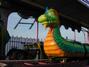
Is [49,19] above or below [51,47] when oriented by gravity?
above

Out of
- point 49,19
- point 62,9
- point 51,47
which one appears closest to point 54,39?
point 51,47

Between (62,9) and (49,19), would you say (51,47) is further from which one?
(62,9)

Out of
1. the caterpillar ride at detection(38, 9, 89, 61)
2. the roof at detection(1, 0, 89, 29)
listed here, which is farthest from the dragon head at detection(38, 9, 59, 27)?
the roof at detection(1, 0, 89, 29)

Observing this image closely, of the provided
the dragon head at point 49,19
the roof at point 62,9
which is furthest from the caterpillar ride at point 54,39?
the roof at point 62,9

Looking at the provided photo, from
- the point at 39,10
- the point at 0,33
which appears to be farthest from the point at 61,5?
the point at 0,33

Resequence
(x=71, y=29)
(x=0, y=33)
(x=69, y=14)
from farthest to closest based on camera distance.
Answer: (x=71, y=29), (x=69, y=14), (x=0, y=33)

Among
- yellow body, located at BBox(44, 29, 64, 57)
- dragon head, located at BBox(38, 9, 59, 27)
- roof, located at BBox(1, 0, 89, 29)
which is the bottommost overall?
yellow body, located at BBox(44, 29, 64, 57)

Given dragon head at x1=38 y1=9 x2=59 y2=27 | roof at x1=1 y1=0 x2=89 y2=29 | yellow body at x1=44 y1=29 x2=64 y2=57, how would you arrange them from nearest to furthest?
dragon head at x1=38 y1=9 x2=59 y2=27
yellow body at x1=44 y1=29 x2=64 y2=57
roof at x1=1 y1=0 x2=89 y2=29

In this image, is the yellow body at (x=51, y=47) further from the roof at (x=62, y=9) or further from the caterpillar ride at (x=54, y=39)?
the roof at (x=62, y=9)

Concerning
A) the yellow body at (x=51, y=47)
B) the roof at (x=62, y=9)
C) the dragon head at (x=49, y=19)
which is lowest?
the yellow body at (x=51, y=47)

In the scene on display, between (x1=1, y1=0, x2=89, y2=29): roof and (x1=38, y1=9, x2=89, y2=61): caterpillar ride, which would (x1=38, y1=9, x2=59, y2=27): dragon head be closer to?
(x1=38, y1=9, x2=89, y2=61): caterpillar ride

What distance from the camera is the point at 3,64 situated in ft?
27.0

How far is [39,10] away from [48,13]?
320 inches

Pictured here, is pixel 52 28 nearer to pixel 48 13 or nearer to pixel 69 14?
pixel 48 13
